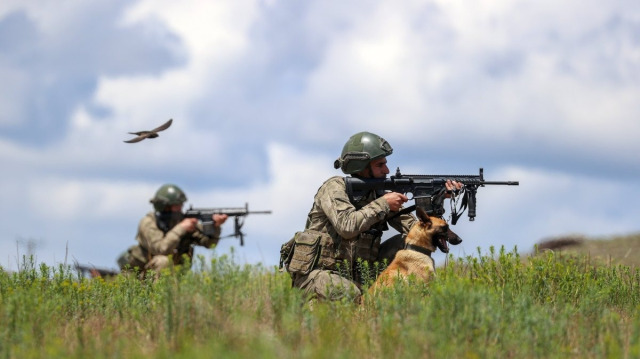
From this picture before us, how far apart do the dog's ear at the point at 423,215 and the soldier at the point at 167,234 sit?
6.41 meters

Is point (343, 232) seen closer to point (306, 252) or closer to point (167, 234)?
point (306, 252)

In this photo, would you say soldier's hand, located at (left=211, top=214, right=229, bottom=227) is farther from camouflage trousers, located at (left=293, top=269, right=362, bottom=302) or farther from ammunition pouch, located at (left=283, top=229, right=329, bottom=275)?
ammunition pouch, located at (left=283, top=229, right=329, bottom=275)

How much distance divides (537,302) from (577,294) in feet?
2.60

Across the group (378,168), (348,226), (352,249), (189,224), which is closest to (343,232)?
(348,226)

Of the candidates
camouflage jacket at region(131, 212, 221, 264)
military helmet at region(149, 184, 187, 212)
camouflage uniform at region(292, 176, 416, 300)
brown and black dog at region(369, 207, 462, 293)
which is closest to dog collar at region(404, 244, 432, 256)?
brown and black dog at region(369, 207, 462, 293)

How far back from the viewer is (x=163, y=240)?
14086mm

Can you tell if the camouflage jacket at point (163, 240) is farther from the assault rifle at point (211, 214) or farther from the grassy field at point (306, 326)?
the grassy field at point (306, 326)

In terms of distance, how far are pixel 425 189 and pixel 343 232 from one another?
125 cm

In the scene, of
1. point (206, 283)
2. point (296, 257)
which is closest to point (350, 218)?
point (296, 257)

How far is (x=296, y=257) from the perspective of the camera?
8695 millimetres

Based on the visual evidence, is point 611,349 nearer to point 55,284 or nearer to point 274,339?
point 274,339

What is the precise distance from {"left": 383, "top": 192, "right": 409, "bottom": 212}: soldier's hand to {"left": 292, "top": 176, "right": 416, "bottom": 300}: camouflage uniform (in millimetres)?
63

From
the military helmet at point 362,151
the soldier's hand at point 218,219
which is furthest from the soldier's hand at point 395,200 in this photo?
the soldier's hand at point 218,219

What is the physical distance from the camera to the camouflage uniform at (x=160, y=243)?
45.9 ft
